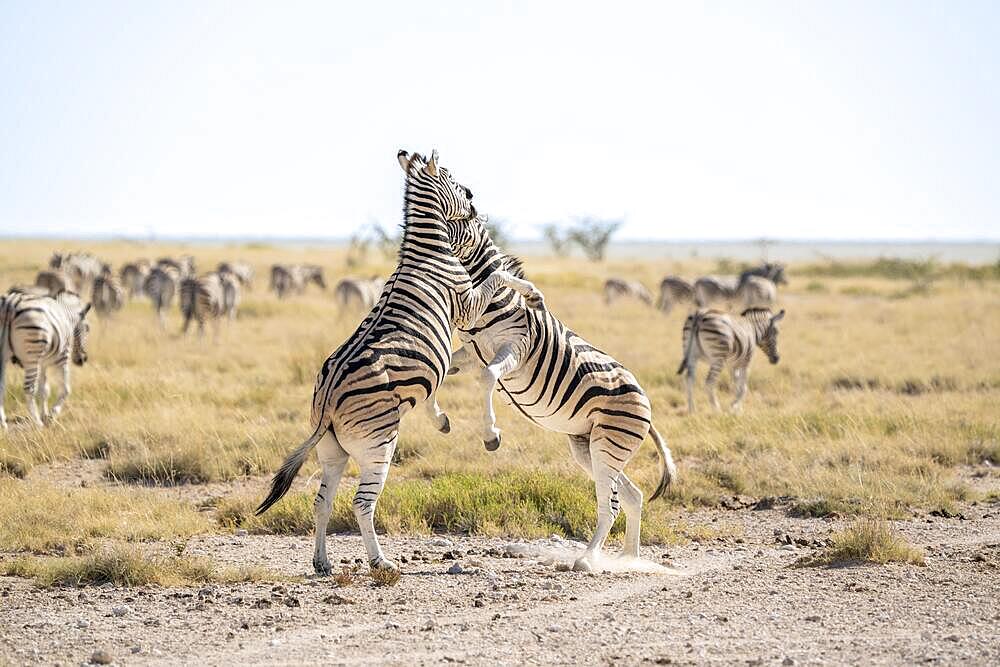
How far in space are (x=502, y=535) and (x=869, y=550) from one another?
278cm

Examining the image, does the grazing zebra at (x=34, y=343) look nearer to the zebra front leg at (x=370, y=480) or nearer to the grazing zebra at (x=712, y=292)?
the zebra front leg at (x=370, y=480)

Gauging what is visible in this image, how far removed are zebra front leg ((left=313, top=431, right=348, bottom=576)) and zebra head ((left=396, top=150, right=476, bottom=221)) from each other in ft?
5.61

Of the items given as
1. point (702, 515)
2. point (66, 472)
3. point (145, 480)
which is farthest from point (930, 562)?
point (66, 472)

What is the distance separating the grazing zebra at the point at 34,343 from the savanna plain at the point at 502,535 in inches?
18.4

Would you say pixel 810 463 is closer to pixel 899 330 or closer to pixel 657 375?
pixel 657 375

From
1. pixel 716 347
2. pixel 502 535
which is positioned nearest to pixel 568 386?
pixel 502 535

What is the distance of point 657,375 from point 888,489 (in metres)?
8.05

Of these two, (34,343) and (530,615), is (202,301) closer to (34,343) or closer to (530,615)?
(34,343)

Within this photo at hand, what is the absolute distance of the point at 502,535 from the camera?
8891mm

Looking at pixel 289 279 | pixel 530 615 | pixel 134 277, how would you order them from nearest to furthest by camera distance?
pixel 530 615
pixel 134 277
pixel 289 279

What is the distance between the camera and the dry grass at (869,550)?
7.69 meters

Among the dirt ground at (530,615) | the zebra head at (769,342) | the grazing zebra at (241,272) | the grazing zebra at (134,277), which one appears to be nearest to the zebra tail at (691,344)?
the zebra head at (769,342)

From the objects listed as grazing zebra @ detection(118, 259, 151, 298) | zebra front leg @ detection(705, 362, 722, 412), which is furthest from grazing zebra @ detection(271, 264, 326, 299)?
zebra front leg @ detection(705, 362, 722, 412)

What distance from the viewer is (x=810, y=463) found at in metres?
11.4
